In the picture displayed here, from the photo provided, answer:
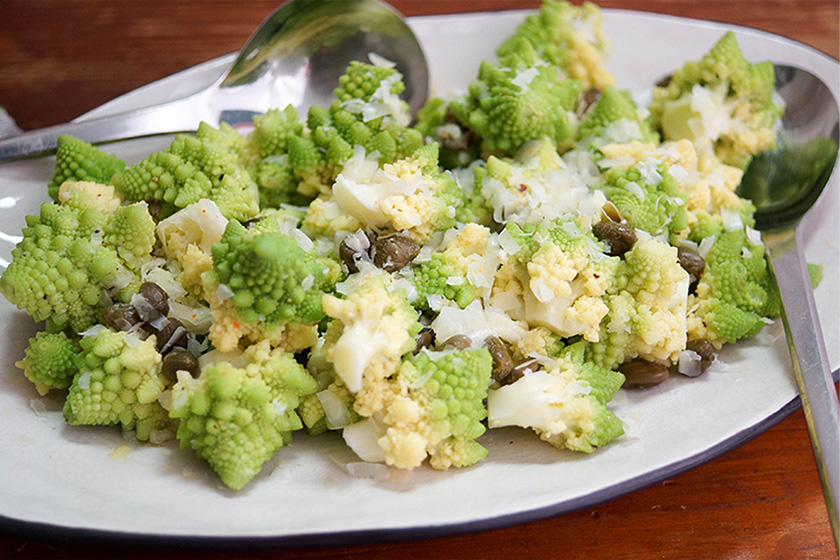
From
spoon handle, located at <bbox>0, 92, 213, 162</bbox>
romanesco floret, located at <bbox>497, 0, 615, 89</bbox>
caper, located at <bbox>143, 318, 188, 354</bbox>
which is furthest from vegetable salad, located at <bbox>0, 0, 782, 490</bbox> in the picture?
romanesco floret, located at <bbox>497, 0, 615, 89</bbox>

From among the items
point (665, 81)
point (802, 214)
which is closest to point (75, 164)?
point (665, 81)

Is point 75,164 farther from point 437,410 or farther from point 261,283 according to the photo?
point 437,410

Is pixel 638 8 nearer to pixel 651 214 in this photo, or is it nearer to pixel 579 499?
pixel 651 214

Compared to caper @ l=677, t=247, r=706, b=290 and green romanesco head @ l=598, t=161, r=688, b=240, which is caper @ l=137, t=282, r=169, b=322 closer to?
green romanesco head @ l=598, t=161, r=688, b=240

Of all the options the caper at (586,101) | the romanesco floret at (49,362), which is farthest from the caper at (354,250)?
the caper at (586,101)

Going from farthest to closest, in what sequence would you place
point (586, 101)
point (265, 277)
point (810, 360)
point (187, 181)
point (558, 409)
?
point (586, 101) < point (187, 181) < point (810, 360) < point (558, 409) < point (265, 277)

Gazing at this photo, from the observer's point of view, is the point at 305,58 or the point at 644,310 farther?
the point at 305,58
